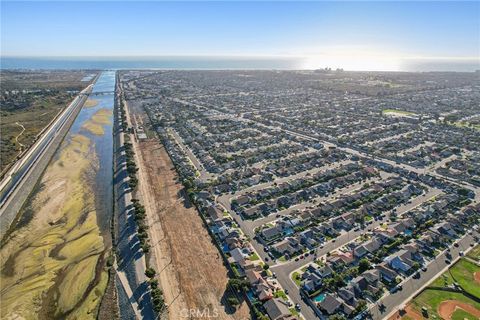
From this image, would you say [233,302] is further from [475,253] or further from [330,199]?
[475,253]

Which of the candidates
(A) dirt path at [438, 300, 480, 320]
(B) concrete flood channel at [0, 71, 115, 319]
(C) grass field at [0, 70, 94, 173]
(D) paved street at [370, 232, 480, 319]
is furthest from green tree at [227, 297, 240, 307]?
(C) grass field at [0, 70, 94, 173]

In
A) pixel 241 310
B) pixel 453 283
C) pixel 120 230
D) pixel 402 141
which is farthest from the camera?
pixel 402 141

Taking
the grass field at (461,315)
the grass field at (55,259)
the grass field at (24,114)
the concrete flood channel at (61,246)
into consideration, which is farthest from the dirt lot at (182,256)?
the grass field at (24,114)

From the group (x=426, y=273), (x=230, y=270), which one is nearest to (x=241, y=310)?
(x=230, y=270)

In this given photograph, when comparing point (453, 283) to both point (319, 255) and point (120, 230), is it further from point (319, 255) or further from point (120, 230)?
point (120, 230)

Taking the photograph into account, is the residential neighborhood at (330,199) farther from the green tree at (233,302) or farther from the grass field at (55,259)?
the grass field at (55,259)

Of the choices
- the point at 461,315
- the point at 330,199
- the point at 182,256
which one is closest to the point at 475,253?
the point at 461,315

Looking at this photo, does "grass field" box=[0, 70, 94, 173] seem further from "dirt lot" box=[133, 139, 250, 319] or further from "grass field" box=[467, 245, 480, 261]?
"grass field" box=[467, 245, 480, 261]
